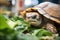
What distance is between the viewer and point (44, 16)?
1.28 m

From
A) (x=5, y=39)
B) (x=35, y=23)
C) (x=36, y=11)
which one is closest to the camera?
(x=5, y=39)

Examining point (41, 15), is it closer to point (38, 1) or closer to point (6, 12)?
point (38, 1)

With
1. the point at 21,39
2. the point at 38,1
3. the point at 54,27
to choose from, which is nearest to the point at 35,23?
the point at 54,27

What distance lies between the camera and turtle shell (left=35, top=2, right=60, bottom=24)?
1237mm

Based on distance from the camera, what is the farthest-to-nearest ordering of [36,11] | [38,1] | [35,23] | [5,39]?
[38,1]
[36,11]
[35,23]
[5,39]

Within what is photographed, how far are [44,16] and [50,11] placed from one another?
0.07 metres

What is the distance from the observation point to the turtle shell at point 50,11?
1237mm

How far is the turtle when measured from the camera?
1.23 meters

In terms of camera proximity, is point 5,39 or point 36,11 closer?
point 5,39

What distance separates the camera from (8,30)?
0.37m

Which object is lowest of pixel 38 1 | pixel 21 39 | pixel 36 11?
pixel 21 39

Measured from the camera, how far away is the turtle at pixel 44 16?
1.23 meters

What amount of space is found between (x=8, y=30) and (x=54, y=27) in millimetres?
907

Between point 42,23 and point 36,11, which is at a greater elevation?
point 36,11
